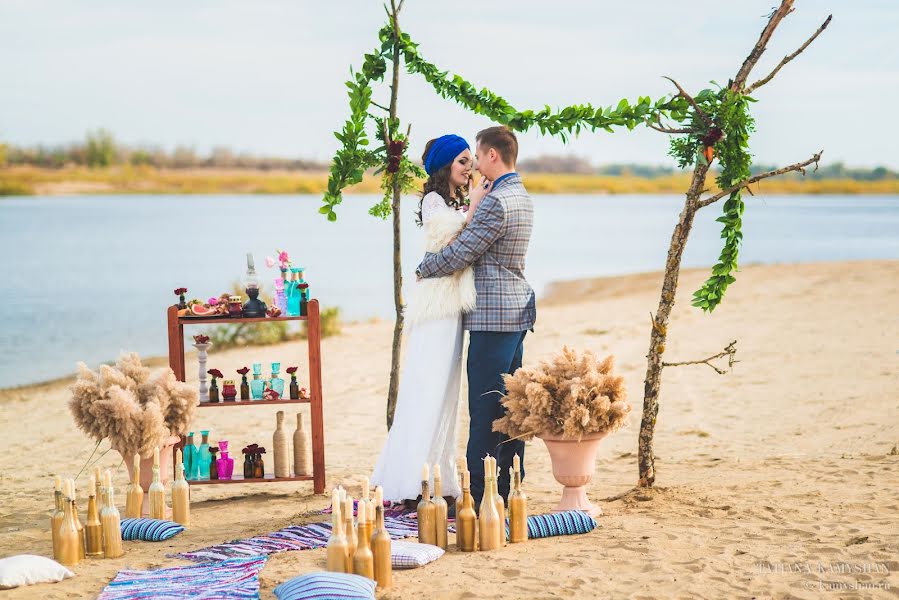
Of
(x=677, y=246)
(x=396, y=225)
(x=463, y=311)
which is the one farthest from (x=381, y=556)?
(x=396, y=225)

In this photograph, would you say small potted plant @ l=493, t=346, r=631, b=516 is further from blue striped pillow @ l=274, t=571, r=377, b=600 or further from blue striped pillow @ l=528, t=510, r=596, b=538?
blue striped pillow @ l=274, t=571, r=377, b=600

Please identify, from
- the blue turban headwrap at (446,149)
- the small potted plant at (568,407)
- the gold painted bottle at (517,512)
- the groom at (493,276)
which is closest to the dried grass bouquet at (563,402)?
the small potted plant at (568,407)

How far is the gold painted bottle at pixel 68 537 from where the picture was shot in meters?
Answer: 4.73

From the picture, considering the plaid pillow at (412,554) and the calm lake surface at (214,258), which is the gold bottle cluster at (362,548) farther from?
the calm lake surface at (214,258)

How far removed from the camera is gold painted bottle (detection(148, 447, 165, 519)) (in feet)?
17.4

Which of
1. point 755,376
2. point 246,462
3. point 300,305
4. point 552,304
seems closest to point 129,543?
point 246,462

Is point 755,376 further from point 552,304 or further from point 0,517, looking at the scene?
point 552,304

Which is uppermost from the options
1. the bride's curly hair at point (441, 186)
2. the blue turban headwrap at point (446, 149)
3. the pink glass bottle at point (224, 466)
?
the blue turban headwrap at point (446, 149)

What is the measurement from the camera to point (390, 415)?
6617 mm

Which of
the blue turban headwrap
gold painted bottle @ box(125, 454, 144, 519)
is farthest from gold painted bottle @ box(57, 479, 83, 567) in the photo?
the blue turban headwrap

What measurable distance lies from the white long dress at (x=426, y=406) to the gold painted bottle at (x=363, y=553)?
1210 mm

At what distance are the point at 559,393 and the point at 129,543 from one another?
230 cm

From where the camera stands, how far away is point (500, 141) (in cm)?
519

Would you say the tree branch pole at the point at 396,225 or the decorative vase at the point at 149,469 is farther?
the tree branch pole at the point at 396,225
